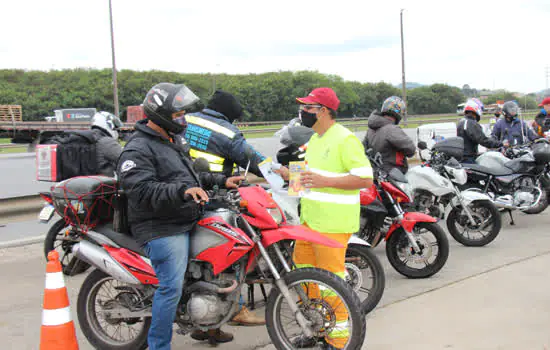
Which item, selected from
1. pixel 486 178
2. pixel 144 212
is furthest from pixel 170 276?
pixel 486 178

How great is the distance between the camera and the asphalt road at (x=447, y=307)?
4.51 m

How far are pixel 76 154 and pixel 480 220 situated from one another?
16.6 feet

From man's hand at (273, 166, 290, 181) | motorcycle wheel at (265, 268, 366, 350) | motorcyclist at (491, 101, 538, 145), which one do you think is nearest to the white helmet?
man's hand at (273, 166, 290, 181)

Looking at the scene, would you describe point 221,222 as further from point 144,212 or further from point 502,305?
point 502,305

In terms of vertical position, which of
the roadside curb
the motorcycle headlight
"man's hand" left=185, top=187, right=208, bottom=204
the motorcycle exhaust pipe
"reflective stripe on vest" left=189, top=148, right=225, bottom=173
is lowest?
the roadside curb

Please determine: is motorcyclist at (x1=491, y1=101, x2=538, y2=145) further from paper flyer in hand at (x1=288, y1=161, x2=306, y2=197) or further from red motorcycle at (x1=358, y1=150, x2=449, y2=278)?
paper flyer in hand at (x1=288, y1=161, x2=306, y2=197)

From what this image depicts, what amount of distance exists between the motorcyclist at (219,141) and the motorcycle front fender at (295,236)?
1.28 meters

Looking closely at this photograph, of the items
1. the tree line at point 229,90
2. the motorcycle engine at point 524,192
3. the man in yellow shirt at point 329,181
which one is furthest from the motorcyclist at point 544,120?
the tree line at point 229,90

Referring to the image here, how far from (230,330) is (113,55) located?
27.0m

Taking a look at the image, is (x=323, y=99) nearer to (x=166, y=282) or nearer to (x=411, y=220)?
(x=166, y=282)

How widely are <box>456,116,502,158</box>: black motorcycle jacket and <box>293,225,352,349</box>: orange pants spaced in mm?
5593

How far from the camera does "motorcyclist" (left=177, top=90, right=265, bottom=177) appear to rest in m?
5.16

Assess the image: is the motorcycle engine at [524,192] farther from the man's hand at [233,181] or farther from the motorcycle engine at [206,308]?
the motorcycle engine at [206,308]

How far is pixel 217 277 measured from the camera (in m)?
3.97
